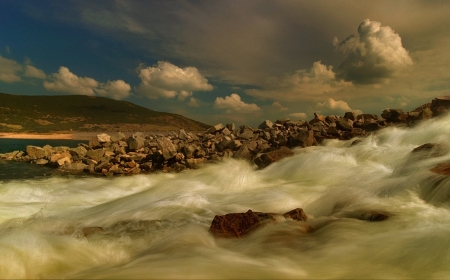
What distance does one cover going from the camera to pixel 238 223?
454cm

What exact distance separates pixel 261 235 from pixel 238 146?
11.5 metres

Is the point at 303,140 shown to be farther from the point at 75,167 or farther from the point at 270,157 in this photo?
the point at 75,167

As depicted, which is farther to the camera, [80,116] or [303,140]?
[80,116]

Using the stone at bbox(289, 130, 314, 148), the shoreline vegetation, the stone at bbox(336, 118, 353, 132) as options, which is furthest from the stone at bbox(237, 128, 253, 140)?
the stone at bbox(336, 118, 353, 132)

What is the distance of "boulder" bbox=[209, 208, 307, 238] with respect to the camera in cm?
436

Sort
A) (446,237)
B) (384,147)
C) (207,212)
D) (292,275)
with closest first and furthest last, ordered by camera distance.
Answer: (292,275) < (446,237) < (207,212) < (384,147)

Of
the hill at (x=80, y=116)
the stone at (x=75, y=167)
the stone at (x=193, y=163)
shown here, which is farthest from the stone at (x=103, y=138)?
the hill at (x=80, y=116)

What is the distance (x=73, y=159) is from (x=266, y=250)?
17.1m

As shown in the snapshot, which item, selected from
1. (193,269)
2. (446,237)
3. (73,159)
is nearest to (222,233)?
(193,269)

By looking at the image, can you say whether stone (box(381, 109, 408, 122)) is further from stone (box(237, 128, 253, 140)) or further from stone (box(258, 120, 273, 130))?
stone (box(237, 128, 253, 140))

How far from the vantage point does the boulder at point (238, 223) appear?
4355 millimetres

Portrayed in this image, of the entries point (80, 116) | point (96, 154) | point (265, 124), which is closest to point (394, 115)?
point (265, 124)

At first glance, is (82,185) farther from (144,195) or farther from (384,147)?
(384,147)

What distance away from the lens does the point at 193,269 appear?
307 centimetres
